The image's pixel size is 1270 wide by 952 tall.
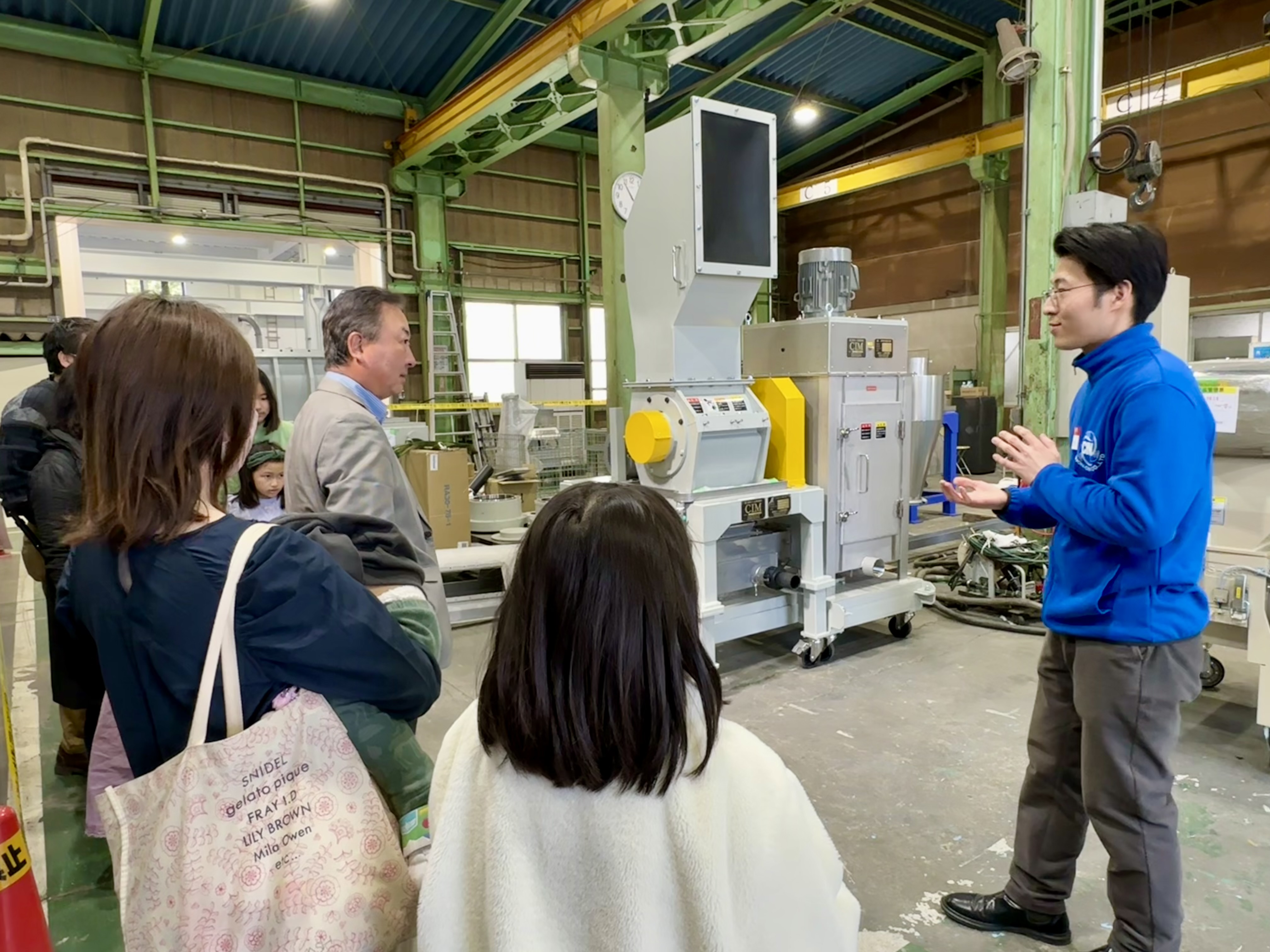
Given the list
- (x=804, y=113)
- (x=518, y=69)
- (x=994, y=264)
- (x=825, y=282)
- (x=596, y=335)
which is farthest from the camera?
(x=596, y=335)

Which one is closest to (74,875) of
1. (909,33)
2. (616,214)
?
(616,214)

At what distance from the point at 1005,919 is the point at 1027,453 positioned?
1.03 m

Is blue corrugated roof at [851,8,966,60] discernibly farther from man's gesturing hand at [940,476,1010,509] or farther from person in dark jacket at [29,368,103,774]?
person in dark jacket at [29,368,103,774]

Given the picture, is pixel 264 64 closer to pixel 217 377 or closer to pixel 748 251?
pixel 748 251

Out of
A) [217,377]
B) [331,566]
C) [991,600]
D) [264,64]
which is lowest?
[991,600]

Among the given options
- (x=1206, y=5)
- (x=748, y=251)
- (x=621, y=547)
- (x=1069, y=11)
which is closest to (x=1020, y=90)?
(x=1206, y=5)

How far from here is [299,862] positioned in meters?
0.81

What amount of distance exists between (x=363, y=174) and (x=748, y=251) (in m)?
6.75

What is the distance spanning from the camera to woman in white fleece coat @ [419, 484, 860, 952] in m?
0.76

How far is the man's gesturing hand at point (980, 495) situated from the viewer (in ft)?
5.27

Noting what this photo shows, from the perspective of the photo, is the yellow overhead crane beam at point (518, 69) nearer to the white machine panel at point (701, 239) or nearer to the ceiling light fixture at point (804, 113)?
the white machine panel at point (701, 239)

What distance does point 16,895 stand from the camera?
0.98 meters

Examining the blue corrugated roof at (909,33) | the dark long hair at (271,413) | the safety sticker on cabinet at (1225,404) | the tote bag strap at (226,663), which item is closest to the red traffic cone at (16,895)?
the tote bag strap at (226,663)

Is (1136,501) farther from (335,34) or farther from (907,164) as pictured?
(907,164)
